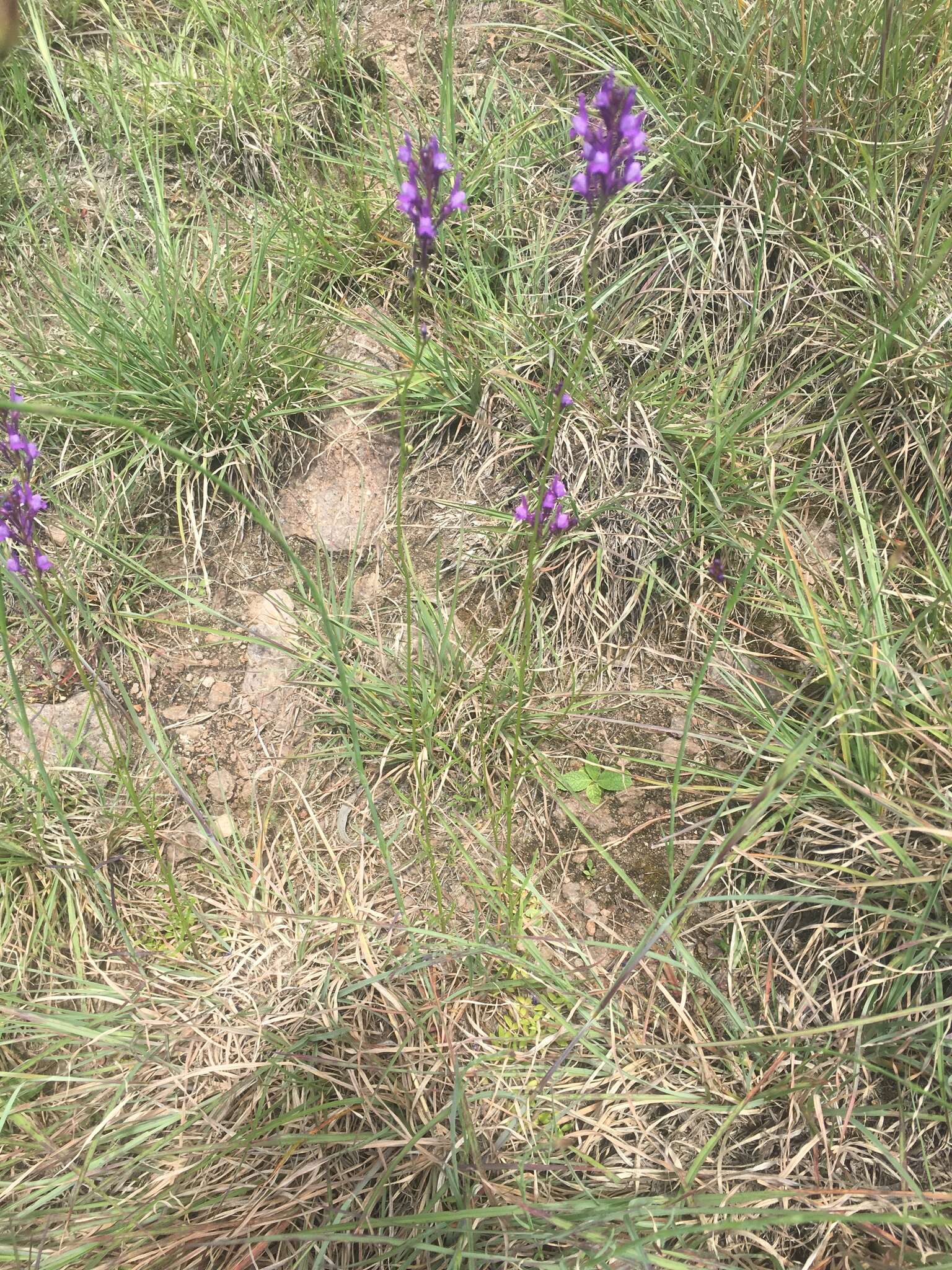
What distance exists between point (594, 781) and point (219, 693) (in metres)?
1.15

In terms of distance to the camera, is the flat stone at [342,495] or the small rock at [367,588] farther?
the flat stone at [342,495]

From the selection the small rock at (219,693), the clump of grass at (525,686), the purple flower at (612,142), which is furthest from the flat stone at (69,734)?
the purple flower at (612,142)

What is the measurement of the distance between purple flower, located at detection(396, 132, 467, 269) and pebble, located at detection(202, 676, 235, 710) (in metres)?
1.44

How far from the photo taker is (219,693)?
97.7 inches

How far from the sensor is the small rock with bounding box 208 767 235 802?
2336 millimetres

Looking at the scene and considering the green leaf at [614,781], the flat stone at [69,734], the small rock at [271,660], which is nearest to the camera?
the green leaf at [614,781]

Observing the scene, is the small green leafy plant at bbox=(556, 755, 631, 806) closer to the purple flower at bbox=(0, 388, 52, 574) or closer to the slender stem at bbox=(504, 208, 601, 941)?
the slender stem at bbox=(504, 208, 601, 941)

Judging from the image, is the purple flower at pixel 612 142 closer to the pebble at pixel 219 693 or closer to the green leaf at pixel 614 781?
the green leaf at pixel 614 781

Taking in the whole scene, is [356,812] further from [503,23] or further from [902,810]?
[503,23]

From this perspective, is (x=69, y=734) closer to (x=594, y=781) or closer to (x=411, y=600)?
(x=411, y=600)

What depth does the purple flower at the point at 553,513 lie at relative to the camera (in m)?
2.32

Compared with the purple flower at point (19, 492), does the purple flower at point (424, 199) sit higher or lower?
higher

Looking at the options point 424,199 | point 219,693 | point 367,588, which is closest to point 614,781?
point 367,588

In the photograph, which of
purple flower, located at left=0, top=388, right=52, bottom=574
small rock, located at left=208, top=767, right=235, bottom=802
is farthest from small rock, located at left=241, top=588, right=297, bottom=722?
purple flower, located at left=0, top=388, right=52, bottom=574
